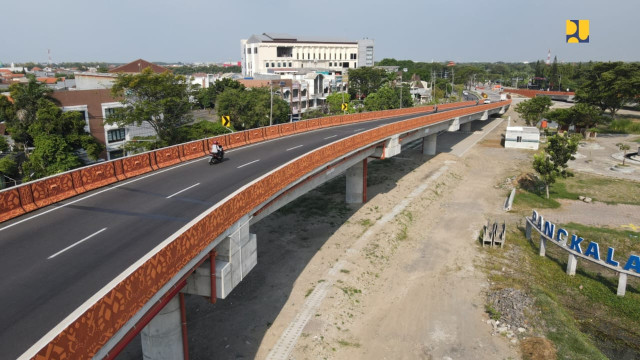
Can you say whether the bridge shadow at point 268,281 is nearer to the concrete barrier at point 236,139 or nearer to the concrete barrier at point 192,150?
the concrete barrier at point 236,139

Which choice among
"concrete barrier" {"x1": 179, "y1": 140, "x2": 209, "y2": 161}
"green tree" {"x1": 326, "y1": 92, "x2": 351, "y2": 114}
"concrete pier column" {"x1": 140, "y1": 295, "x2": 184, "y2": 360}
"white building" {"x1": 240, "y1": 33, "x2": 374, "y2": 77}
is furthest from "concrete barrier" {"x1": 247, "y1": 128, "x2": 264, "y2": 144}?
"white building" {"x1": 240, "y1": 33, "x2": 374, "y2": 77}

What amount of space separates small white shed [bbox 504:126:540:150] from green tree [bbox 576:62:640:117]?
27631 mm

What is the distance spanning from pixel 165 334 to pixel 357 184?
93.8 ft

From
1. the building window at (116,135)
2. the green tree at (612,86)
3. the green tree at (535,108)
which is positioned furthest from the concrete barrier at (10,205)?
the green tree at (612,86)

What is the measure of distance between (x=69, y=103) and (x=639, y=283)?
5756 cm

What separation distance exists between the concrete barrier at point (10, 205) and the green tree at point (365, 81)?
373 feet

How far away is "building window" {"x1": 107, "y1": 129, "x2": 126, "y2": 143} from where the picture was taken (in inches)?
2132

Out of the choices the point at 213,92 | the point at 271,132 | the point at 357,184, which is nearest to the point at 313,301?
the point at 357,184

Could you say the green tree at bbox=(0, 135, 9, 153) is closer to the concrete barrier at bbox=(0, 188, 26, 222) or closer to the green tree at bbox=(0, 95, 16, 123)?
the green tree at bbox=(0, 95, 16, 123)

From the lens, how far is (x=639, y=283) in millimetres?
29250

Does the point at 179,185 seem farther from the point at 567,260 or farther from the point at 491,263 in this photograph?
the point at 567,260

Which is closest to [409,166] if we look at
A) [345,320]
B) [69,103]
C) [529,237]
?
[529,237]

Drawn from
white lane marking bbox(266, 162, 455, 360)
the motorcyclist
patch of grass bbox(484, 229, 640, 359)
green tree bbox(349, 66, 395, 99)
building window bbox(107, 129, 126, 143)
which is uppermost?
green tree bbox(349, 66, 395, 99)

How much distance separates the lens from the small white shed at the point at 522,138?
75500 mm
